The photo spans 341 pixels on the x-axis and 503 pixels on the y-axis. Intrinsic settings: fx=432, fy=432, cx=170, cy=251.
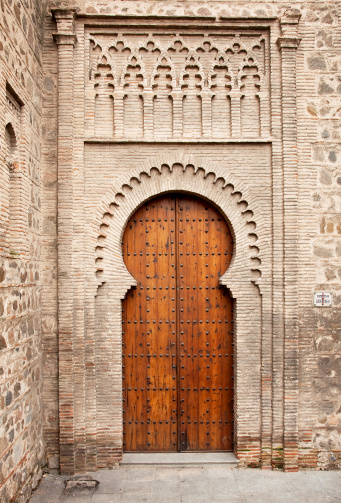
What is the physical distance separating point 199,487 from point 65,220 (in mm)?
3505

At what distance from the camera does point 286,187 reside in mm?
5473

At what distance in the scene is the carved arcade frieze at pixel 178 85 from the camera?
5523mm

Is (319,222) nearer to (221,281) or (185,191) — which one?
(221,281)

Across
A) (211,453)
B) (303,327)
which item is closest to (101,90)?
(303,327)

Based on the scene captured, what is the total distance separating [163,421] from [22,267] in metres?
2.73

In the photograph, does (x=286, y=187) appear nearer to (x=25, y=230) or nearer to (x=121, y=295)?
(x=121, y=295)

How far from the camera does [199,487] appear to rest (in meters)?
4.90

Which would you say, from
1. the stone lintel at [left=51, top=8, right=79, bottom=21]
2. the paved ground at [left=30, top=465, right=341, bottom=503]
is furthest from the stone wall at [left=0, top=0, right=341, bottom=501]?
the paved ground at [left=30, top=465, right=341, bottom=503]

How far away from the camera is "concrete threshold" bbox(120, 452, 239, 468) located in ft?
17.6

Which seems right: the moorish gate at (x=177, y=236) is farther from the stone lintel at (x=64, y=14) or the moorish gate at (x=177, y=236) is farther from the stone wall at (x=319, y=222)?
the stone wall at (x=319, y=222)

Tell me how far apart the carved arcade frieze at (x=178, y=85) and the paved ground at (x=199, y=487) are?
13.6 ft

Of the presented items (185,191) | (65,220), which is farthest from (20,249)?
(185,191)

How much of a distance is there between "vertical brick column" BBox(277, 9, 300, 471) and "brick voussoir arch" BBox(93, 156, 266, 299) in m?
0.36

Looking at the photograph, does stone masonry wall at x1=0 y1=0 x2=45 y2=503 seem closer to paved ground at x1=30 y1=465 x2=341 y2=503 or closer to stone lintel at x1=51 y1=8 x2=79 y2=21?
stone lintel at x1=51 y1=8 x2=79 y2=21
